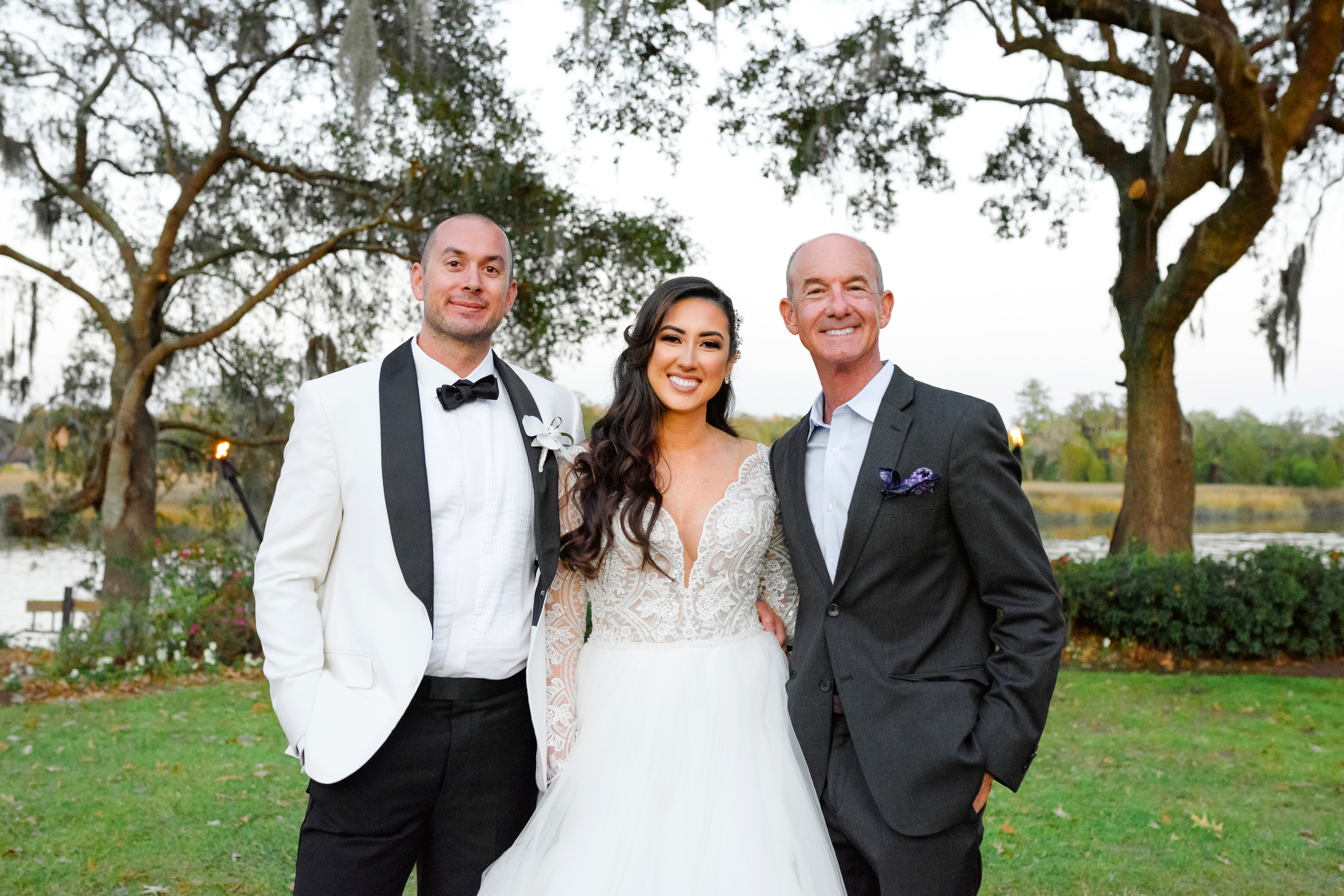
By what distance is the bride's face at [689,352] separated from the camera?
3.06 m

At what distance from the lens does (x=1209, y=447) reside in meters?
22.0

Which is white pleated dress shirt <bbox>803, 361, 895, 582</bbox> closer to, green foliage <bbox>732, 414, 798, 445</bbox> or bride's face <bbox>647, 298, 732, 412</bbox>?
bride's face <bbox>647, 298, 732, 412</bbox>

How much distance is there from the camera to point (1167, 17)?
29.3 ft

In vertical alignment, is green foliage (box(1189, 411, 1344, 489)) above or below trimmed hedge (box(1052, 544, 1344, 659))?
above

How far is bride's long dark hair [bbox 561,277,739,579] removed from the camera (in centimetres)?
295

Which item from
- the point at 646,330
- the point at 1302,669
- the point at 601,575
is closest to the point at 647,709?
the point at 601,575

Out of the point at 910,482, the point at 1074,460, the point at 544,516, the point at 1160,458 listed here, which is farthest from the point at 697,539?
the point at 1074,460

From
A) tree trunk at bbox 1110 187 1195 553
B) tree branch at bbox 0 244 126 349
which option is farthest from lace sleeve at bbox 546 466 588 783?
tree branch at bbox 0 244 126 349

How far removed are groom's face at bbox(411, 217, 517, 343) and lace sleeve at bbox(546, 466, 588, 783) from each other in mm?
563

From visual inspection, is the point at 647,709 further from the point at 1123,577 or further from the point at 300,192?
the point at 300,192

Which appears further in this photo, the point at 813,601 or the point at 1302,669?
the point at 1302,669

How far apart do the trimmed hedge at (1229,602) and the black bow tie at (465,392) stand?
29.4 ft

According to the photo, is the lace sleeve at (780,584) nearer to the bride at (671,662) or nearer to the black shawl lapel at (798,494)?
the bride at (671,662)

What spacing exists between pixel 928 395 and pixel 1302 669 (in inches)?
375
